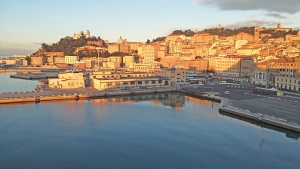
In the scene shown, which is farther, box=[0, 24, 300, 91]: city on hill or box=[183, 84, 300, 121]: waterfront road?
box=[0, 24, 300, 91]: city on hill

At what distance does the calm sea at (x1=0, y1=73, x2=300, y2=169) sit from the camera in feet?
24.6

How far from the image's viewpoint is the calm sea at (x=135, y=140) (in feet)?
24.6

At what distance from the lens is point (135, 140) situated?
9.11 metres

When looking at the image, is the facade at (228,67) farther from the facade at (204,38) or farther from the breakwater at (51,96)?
the facade at (204,38)

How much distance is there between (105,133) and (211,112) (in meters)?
5.94

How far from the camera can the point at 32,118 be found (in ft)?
38.5

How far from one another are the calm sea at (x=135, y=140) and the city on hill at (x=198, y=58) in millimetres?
7636

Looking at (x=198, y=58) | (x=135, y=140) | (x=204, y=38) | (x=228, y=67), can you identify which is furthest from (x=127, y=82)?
(x=204, y=38)

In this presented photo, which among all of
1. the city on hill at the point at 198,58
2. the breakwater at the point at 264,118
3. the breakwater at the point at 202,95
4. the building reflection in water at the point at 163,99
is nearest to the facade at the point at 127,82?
the city on hill at the point at 198,58

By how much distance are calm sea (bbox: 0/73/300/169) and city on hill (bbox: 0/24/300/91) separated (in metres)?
7.64

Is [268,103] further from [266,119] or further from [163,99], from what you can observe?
[163,99]

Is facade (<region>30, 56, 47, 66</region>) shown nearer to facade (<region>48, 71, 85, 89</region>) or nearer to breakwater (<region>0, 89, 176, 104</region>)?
facade (<region>48, 71, 85, 89</region>)

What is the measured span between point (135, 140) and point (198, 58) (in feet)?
89.2

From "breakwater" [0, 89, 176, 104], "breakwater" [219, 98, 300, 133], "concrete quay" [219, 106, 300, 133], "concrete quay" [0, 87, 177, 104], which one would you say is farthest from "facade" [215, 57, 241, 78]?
"concrete quay" [219, 106, 300, 133]
